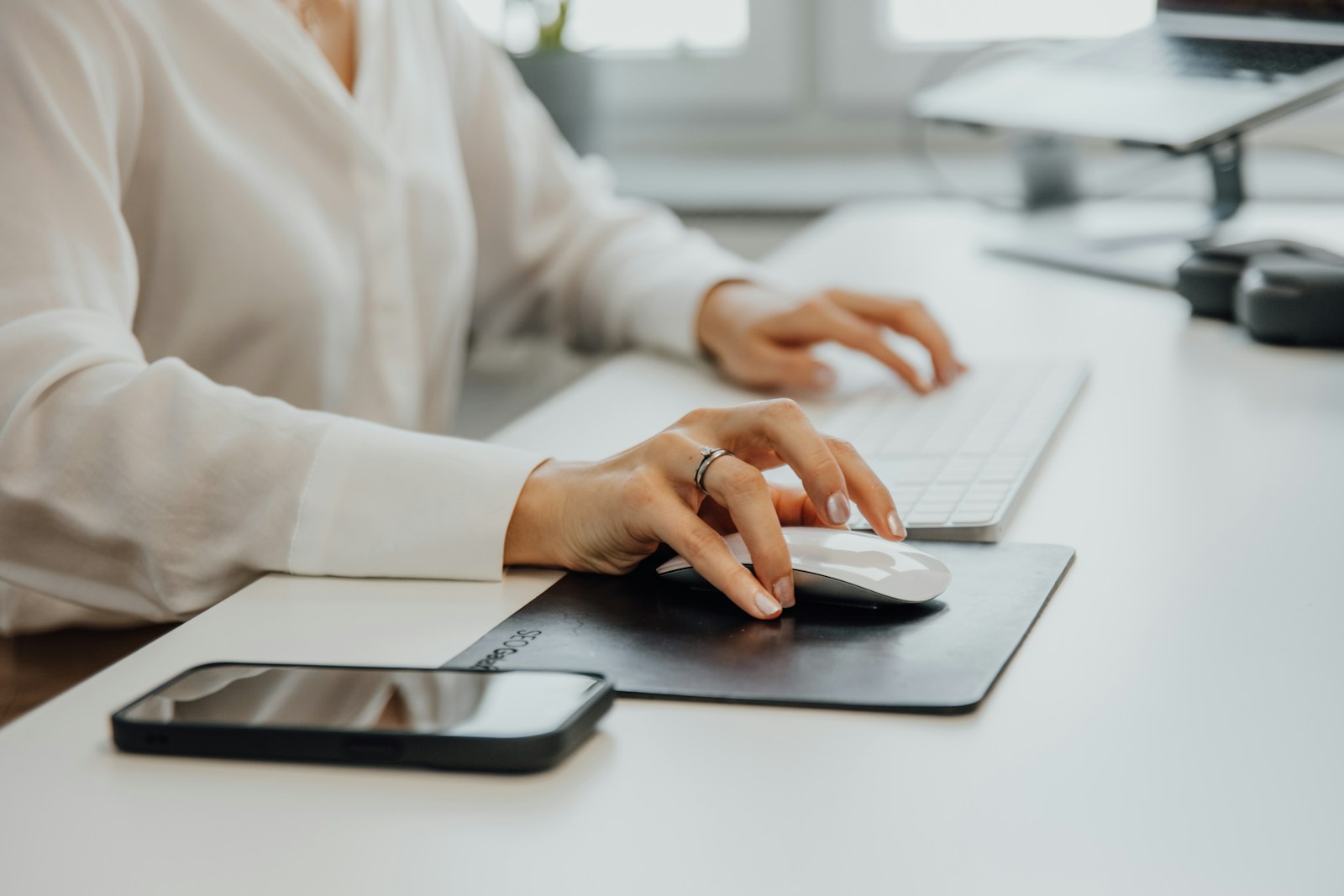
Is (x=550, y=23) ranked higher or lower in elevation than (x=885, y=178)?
higher

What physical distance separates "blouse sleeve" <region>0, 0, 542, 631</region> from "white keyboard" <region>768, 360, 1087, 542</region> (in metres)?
0.20

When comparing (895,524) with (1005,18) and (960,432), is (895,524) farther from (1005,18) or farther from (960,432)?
(1005,18)

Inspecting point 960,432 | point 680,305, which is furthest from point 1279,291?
point 680,305

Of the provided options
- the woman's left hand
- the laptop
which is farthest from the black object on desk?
the woman's left hand

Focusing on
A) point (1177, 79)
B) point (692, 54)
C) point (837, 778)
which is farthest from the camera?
point (692, 54)

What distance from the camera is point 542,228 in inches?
52.2

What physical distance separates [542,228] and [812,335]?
1.35 ft

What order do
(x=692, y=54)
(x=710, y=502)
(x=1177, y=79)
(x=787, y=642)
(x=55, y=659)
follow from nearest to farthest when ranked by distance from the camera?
(x=787, y=642), (x=710, y=502), (x=55, y=659), (x=1177, y=79), (x=692, y=54)

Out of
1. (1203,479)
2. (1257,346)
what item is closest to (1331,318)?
(1257,346)

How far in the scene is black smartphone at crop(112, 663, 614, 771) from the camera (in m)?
0.47

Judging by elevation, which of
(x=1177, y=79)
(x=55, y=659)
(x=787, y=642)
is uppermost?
(x=1177, y=79)

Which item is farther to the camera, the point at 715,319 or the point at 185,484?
the point at 715,319

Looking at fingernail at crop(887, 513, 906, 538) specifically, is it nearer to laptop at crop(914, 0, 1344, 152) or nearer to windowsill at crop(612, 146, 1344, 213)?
laptop at crop(914, 0, 1344, 152)

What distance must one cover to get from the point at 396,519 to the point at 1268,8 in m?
1.06
